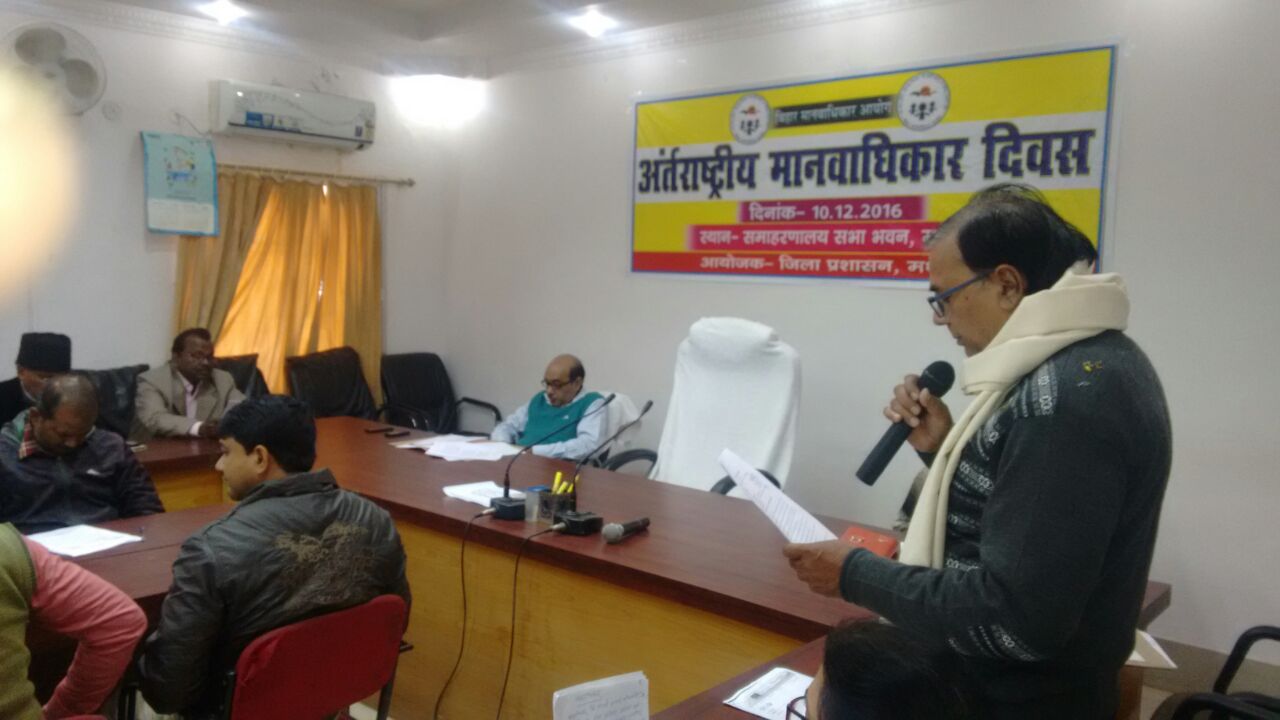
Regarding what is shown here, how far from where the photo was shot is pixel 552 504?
9.14ft

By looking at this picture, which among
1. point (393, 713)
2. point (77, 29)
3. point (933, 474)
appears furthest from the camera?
point (77, 29)

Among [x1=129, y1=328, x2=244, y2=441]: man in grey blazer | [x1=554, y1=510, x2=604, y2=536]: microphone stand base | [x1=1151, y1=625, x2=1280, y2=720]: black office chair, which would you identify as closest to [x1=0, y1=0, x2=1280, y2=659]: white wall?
[x1=129, y1=328, x2=244, y2=441]: man in grey blazer

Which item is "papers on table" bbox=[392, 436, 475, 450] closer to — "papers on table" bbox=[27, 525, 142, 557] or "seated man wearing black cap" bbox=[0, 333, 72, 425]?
"papers on table" bbox=[27, 525, 142, 557]

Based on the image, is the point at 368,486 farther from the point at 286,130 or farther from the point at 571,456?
the point at 286,130

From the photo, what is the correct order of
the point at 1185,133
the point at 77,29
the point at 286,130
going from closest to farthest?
the point at 1185,133 → the point at 77,29 → the point at 286,130

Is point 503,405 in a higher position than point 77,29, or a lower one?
lower

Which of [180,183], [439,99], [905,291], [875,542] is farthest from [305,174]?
[875,542]

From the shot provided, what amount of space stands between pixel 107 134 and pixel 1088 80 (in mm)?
4470

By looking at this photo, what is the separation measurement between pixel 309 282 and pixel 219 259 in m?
0.58

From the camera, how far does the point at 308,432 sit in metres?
2.12

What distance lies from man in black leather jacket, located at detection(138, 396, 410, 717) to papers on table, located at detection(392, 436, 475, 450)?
1842 mm

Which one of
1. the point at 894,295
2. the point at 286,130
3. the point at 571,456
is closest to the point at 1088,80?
the point at 894,295

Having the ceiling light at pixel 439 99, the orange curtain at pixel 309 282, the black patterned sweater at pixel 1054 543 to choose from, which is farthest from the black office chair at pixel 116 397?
the black patterned sweater at pixel 1054 543

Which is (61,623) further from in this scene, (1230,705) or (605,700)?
(1230,705)
